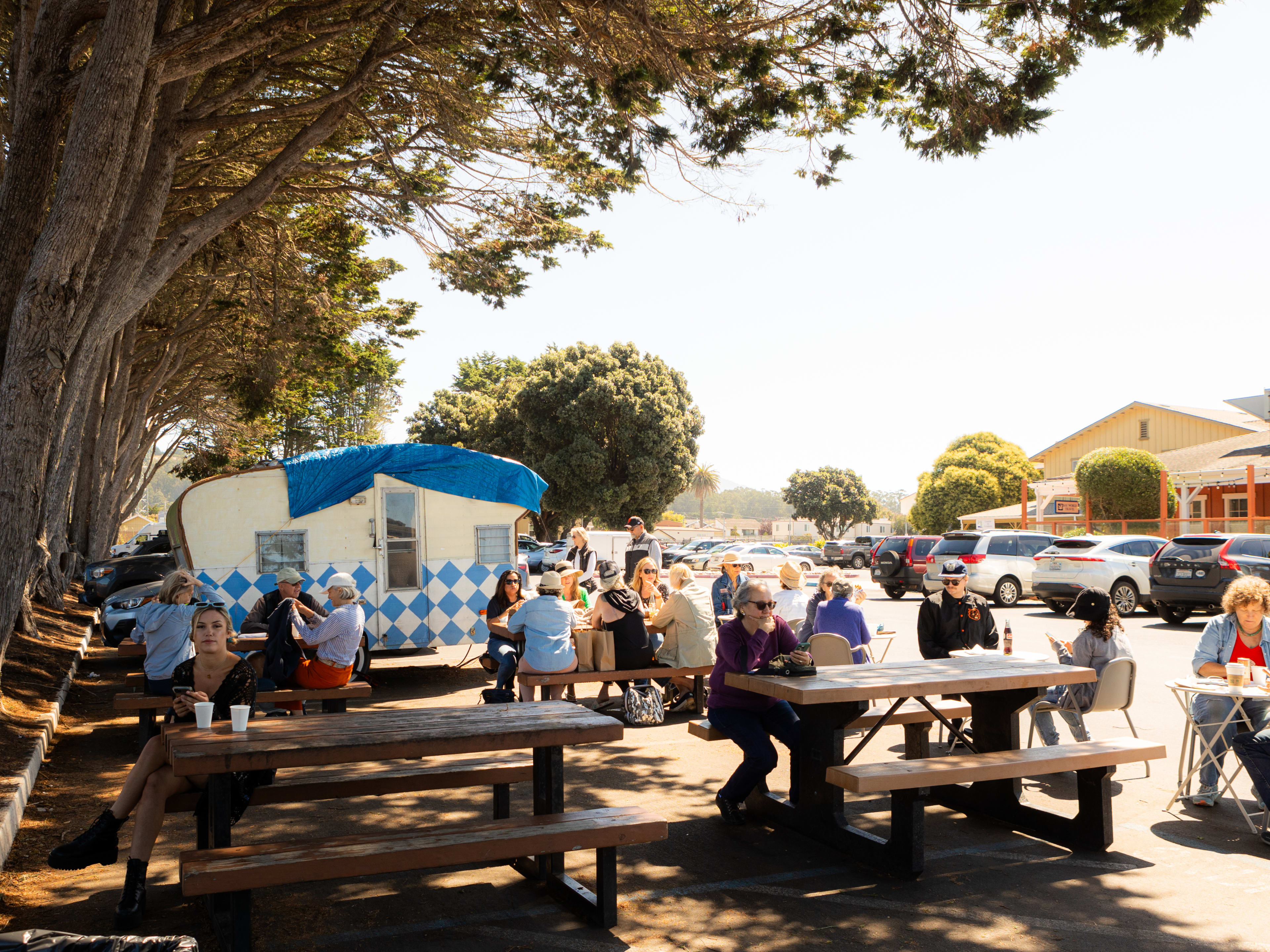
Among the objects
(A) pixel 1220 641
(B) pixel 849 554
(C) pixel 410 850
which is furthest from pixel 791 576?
(B) pixel 849 554

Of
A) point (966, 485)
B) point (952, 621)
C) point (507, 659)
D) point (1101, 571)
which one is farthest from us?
point (966, 485)

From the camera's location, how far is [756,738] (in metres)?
6.10

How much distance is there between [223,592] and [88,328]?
12.9 feet

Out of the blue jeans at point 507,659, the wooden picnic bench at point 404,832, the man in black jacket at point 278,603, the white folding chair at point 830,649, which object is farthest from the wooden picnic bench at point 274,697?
the white folding chair at point 830,649

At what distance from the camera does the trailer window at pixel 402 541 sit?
12.0 meters

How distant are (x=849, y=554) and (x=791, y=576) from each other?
43556 mm

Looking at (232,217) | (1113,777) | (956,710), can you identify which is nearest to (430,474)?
(232,217)

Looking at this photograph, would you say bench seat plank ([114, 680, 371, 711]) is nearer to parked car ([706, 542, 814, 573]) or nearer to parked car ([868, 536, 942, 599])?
parked car ([868, 536, 942, 599])

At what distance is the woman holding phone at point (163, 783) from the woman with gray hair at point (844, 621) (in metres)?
5.07

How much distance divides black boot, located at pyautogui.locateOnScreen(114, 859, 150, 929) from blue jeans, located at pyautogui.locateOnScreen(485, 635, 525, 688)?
192 inches

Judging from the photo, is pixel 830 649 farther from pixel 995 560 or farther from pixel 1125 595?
pixel 995 560

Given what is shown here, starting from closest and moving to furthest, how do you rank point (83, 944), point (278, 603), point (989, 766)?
point (83, 944) < point (989, 766) < point (278, 603)

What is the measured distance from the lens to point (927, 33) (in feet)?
28.0

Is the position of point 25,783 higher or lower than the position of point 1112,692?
lower
